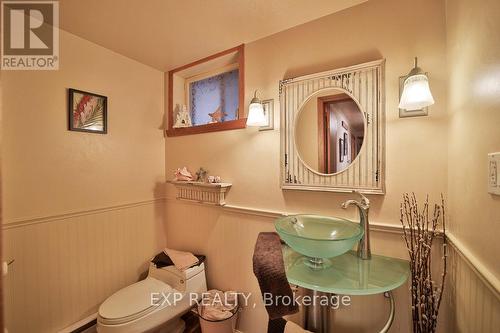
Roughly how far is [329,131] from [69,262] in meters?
2.02

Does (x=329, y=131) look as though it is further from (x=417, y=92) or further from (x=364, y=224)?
(x=364, y=224)

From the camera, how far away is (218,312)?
163 cm

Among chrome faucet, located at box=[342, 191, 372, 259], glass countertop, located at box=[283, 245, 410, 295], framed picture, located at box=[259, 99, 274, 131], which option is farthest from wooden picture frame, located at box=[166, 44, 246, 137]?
glass countertop, located at box=[283, 245, 410, 295]

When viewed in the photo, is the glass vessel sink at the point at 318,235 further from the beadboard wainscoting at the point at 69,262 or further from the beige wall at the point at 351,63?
the beadboard wainscoting at the point at 69,262

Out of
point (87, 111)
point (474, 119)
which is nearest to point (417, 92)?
point (474, 119)

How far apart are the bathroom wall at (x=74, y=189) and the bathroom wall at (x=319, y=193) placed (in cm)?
A: 40

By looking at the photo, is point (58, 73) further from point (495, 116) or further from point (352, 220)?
A: point (495, 116)

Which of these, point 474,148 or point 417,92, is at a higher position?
point 417,92

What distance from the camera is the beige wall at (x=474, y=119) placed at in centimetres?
72

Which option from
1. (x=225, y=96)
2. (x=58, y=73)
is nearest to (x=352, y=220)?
(x=225, y=96)

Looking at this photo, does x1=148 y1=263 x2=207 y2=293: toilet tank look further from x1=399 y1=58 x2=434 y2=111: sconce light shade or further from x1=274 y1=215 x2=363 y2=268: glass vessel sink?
x1=399 y1=58 x2=434 y2=111: sconce light shade

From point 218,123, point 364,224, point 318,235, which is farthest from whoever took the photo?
point 218,123

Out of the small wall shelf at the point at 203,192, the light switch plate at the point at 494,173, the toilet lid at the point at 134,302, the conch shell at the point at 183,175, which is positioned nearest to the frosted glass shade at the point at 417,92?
the light switch plate at the point at 494,173

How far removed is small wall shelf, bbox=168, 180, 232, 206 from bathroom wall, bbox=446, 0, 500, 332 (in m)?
1.36
